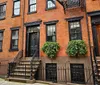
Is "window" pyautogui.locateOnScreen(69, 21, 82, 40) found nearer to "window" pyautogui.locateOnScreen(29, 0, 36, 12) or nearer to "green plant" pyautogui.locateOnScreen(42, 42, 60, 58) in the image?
"green plant" pyautogui.locateOnScreen(42, 42, 60, 58)

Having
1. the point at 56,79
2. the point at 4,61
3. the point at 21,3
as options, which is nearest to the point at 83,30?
the point at 56,79

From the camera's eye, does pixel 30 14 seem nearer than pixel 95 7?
No

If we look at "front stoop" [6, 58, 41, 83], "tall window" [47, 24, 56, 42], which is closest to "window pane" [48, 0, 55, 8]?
"tall window" [47, 24, 56, 42]

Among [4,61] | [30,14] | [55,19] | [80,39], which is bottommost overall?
[4,61]

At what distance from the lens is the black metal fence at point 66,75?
931cm

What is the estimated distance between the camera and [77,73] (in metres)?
9.79

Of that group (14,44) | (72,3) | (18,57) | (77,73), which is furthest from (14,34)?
(77,73)

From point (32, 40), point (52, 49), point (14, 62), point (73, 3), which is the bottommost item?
point (14, 62)

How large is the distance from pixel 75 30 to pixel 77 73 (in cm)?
332

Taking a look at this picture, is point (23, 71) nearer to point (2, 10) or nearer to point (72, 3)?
point (72, 3)

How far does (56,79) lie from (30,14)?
6557 millimetres

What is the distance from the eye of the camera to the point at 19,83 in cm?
910

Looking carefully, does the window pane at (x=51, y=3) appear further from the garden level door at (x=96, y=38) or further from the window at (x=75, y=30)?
the garden level door at (x=96, y=38)

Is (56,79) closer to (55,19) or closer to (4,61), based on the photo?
(55,19)
